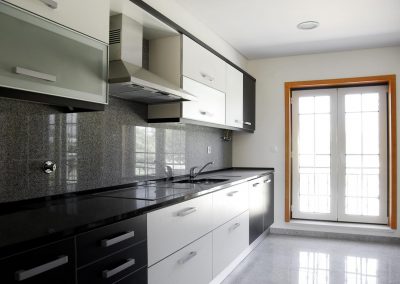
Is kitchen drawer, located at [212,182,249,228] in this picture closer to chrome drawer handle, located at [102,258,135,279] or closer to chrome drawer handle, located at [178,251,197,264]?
chrome drawer handle, located at [178,251,197,264]

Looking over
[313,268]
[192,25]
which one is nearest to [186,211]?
[313,268]

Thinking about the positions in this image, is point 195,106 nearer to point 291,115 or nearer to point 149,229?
point 149,229

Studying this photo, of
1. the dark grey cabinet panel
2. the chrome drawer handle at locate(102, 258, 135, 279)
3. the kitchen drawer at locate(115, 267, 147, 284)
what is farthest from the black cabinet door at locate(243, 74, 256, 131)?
the chrome drawer handle at locate(102, 258, 135, 279)

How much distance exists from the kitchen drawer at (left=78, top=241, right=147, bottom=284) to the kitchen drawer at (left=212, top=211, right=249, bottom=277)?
3.51ft

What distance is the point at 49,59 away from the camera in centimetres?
158

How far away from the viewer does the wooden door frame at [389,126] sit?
4293mm

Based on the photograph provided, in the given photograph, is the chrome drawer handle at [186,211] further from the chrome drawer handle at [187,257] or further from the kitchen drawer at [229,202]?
the kitchen drawer at [229,202]

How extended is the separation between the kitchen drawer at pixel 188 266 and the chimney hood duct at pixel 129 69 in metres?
1.07

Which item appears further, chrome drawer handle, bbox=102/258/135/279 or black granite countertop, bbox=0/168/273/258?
chrome drawer handle, bbox=102/258/135/279

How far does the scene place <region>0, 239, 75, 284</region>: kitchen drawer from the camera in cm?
105

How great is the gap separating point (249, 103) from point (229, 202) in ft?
6.38

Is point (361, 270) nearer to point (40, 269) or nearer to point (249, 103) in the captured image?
point (249, 103)

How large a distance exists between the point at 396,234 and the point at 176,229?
347 centimetres

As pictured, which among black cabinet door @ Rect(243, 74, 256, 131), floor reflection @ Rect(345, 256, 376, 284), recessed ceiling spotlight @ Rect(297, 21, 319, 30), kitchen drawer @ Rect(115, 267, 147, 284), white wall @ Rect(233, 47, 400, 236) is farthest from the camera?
white wall @ Rect(233, 47, 400, 236)
